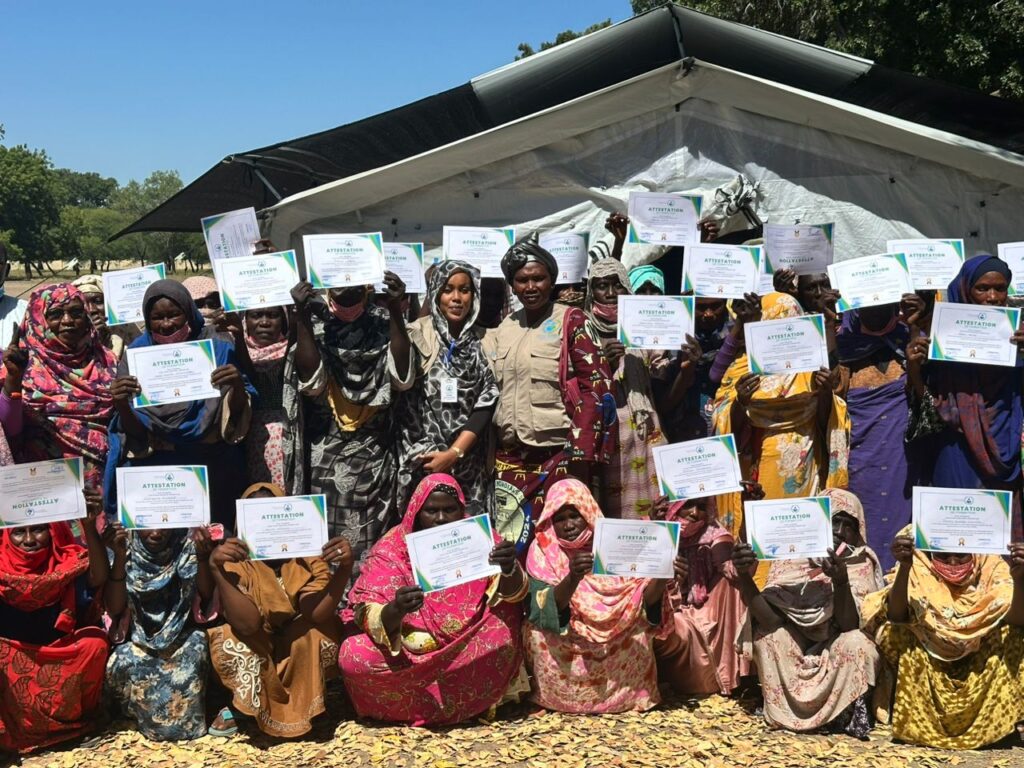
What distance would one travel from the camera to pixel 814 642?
431 cm

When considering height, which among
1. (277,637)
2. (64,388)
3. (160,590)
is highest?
(64,388)

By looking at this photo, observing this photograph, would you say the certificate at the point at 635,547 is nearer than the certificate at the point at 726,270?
Yes

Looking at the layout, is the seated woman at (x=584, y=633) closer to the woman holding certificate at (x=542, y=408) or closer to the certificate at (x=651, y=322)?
the woman holding certificate at (x=542, y=408)

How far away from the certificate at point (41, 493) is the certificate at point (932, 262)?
4168 millimetres

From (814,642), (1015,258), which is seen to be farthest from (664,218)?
(814,642)

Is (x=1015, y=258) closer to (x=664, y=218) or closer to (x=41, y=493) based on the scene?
(x=664, y=218)

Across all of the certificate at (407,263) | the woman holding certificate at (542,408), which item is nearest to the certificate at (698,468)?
the woman holding certificate at (542,408)

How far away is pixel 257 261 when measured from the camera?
15.0ft

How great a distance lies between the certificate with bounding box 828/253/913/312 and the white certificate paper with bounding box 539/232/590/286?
4.74 feet

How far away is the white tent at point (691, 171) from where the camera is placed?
6.60 meters

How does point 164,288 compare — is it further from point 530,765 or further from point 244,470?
point 530,765

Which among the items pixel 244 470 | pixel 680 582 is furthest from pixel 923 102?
pixel 244 470

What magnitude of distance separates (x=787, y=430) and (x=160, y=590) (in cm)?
314

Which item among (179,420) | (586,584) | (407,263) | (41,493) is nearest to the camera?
(41,493)
